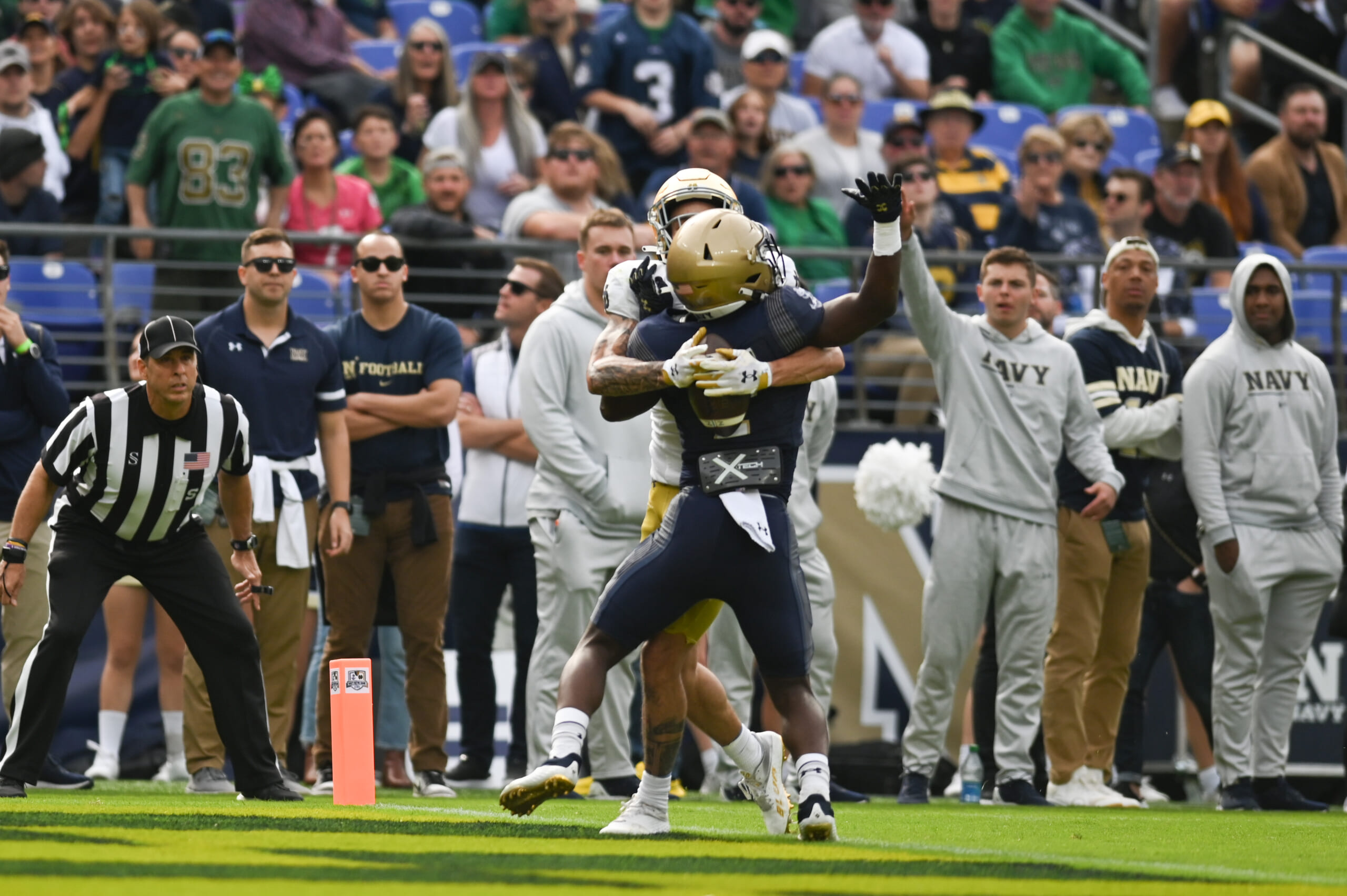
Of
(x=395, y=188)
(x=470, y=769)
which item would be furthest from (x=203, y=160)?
(x=470, y=769)

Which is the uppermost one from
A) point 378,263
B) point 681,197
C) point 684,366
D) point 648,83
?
point 648,83

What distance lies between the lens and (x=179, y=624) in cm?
706

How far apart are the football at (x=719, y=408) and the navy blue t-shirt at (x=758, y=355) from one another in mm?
23

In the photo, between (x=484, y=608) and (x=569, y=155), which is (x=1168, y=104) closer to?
(x=569, y=155)

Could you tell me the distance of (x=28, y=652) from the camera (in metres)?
8.43

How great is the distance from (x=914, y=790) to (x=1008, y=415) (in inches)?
66.1

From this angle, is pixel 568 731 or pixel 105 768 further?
pixel 105 768

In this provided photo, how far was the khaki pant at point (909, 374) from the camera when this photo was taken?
1097cm

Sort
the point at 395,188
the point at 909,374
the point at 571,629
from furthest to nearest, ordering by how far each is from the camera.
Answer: the point at 395,188 < the point at 909,374 < the point at 571,629

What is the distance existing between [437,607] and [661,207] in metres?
2.96

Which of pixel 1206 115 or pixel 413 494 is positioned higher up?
pixel 1206 115

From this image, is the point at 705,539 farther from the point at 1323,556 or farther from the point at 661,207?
the point at 1323,556

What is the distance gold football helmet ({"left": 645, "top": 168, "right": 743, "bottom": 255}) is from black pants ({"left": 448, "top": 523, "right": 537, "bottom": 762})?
3.08m

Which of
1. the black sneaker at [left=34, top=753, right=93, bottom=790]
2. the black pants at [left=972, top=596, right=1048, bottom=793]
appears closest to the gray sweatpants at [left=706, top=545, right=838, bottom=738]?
the black pants at [left=972, top=596, right=1048, bottom=793]
